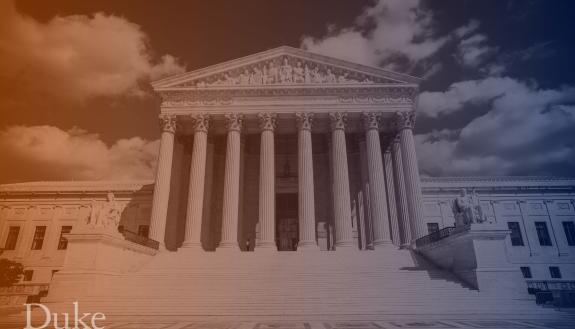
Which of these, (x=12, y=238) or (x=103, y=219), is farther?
(x=12, y=238)

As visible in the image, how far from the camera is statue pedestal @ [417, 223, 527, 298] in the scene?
1678 centimetres

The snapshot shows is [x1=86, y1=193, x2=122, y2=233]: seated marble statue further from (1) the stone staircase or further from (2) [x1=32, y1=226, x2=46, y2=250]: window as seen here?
(2) [x1=32, y1=226, x2=46, y2=250]: window

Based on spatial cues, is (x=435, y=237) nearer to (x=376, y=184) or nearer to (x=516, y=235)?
(x=376, y=184)

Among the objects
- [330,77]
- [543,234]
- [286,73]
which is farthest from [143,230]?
[543,234]

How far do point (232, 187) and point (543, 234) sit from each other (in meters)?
34.5

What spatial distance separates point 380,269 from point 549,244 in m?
29.1

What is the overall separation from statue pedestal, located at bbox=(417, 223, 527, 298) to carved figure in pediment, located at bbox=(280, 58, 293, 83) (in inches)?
685

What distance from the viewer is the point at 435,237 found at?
22.9m

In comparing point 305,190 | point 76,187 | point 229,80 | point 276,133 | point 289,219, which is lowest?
point 289,219

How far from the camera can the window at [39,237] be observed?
1561 inches

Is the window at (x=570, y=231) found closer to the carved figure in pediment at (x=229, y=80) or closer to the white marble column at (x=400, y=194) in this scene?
the white marble column at (x=400, y=194)

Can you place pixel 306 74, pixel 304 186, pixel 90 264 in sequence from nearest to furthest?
pixel 90 264 < pixel 304 186 < pixel 306 74

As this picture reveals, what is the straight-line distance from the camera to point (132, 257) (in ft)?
73.2

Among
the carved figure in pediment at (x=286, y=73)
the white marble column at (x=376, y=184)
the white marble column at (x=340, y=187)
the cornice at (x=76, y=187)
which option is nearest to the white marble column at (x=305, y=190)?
the white marble column at (x=340, y=187)
